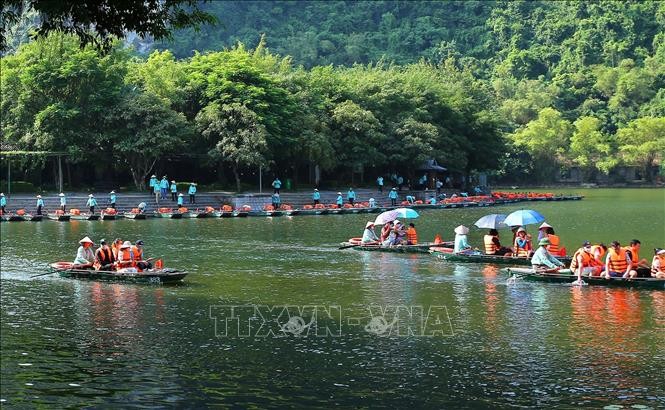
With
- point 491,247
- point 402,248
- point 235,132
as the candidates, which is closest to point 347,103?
point 235,132

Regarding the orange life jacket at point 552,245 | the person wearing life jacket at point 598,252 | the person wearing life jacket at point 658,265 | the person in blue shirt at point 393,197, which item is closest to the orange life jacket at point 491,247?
the orange life jacket at point 552,245

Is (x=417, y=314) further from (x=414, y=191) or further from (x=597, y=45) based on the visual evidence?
(x=597, y=45)

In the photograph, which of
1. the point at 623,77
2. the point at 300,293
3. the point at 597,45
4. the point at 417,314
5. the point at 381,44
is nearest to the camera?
the point at 417,314

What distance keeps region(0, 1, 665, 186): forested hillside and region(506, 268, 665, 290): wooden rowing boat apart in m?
13.5

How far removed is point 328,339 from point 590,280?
9.69m

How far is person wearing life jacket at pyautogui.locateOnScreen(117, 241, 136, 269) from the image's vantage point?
90.4 feet

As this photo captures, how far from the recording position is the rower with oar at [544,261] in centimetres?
2755

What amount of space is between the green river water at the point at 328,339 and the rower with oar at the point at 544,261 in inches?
37.7

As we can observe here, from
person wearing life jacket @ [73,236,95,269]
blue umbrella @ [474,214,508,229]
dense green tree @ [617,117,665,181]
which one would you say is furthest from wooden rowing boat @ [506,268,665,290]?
dense green tree @ [617,117,665,181]

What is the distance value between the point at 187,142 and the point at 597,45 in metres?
94.9

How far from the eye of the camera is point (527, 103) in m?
120

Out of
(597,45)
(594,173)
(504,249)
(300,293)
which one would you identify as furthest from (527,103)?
(300,293)

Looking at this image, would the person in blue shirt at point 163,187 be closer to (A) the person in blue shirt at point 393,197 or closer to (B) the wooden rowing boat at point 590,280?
(A) the person in blue shirt at point 393,197

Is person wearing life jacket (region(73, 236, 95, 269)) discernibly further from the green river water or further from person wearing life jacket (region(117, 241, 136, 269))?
person wearing life jacket (region(117, 241, 136, 269))
